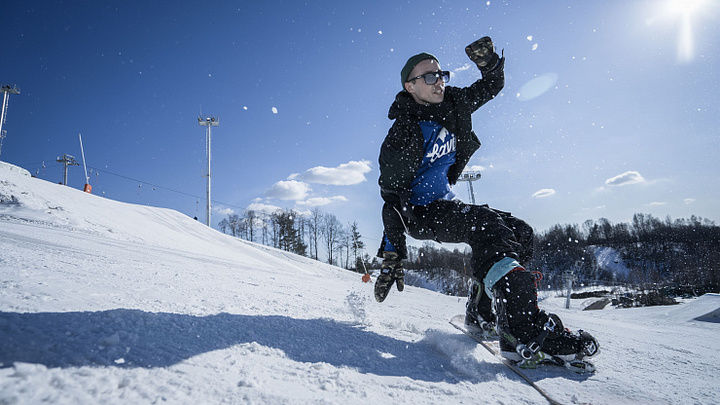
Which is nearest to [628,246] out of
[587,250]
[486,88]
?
[587,250]

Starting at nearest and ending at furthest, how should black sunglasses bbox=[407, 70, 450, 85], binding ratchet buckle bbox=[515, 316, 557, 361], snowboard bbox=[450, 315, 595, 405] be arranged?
snowboard bbox=[450, 315, 595, 405] → binding ratchet buckle bbox=[515, 316, 557, 361] → black sunglasses bbox=[407, 70, 450, 85]

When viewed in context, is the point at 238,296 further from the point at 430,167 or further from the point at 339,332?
the point at 430,167

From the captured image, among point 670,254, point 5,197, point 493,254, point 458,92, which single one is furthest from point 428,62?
point 670,254

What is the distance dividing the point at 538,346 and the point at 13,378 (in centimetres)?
174

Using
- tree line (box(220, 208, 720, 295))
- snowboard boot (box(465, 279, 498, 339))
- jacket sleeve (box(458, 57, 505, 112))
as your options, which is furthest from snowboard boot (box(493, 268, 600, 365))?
tree line (box(220, 208, 720, 295))

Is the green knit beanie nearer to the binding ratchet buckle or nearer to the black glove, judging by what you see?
the black glove

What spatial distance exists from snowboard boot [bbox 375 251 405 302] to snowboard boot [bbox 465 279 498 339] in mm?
490

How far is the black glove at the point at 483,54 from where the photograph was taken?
2311 mm

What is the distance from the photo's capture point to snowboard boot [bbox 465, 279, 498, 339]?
2102mm

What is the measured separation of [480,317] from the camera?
2.17 metres

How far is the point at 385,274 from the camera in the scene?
2322mm

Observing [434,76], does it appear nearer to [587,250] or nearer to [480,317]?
[480,317]

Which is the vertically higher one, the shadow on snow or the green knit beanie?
the green knit beanie

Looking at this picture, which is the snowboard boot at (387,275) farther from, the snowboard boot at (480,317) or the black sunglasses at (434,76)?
the black sunglasses at (434,76)
